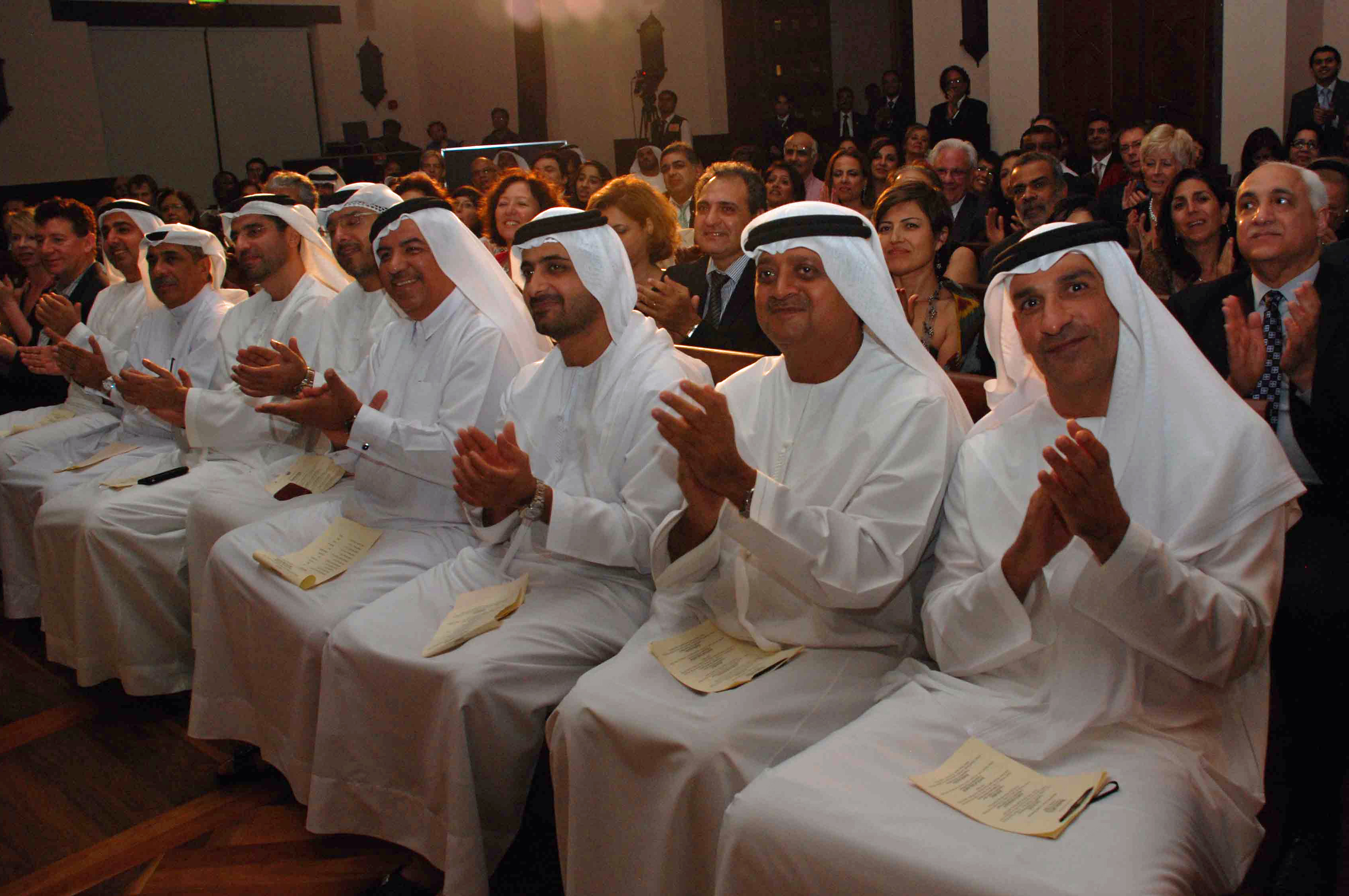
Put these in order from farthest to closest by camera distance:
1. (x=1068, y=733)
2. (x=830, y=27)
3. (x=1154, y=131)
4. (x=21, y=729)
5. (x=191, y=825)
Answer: (x=830, y=27)
(x=1154, y=131)
(x=21, y=729)
(x=191, y=825)
(x=1068, y=733)

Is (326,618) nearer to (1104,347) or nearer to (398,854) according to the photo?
(398,854)

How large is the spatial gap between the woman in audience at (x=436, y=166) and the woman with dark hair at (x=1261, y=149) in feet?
23.2

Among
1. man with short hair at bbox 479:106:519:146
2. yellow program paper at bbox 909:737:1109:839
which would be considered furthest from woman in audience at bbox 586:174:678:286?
man with short hair at bbox 479:106:519:146

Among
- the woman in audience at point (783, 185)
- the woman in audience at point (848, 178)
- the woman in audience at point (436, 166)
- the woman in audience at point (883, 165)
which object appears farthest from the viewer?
the woman in audience at point (436, 166)

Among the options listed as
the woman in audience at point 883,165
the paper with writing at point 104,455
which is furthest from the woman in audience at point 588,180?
the paper with writing at point 104,455

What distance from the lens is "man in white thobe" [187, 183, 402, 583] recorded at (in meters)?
3.56

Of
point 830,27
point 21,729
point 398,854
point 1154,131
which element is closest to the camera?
point 398,854

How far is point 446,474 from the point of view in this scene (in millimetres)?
3473

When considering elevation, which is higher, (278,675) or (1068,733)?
(1068,733)

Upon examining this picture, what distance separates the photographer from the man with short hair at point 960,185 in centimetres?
706

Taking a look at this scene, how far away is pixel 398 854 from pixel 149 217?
3911mm

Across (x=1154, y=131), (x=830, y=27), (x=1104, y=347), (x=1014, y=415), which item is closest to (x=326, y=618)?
(x=1014, y=415)

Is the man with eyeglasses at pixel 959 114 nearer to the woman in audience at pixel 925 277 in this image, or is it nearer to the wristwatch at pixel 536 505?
the woman in audience at pixel 925 277

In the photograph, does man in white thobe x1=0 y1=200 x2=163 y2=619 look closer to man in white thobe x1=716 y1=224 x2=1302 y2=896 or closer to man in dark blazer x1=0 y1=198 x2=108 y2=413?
man in dark blazer x1=0 y1=198 x2=108 y2=413
